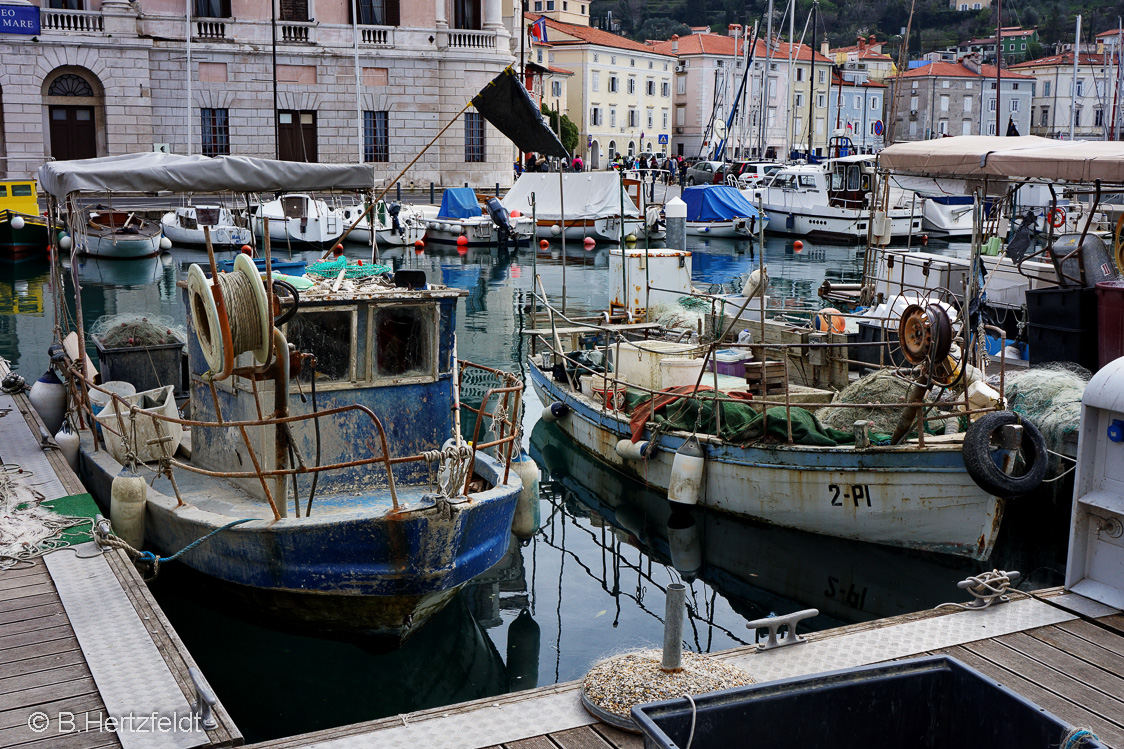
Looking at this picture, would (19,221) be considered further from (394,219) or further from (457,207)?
(457,207)

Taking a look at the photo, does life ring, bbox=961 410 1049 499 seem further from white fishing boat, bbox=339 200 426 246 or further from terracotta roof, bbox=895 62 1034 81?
terracotta roof, bbox=895 62 1034 81

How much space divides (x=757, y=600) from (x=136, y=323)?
24.1 feet

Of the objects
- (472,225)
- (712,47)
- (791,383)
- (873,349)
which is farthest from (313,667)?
(712,47)

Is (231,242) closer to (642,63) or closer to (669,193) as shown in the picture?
(669,193)

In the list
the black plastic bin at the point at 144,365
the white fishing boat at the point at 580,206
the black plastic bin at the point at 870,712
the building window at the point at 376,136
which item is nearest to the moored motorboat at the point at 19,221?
the building window at the point at 376,136

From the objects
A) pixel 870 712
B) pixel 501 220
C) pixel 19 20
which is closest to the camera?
pixel 870 712

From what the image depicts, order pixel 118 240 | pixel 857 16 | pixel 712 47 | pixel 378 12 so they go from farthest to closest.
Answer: pixel 857 16 < pixel 712 47 < pixel 378 12 < pixel 118 240

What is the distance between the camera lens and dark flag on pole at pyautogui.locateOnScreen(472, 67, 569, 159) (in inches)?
493

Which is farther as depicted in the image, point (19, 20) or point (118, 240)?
point (118, 240)

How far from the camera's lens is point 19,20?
2989 centimetres

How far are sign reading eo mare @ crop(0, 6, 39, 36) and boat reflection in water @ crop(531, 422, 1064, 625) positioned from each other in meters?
24.3

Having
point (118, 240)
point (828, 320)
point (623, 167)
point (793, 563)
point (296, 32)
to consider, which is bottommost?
point (793, 563)

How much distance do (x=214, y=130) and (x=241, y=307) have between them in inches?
1529

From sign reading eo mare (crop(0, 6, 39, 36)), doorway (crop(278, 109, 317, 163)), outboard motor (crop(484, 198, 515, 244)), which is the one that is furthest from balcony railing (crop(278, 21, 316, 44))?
outboard motor (crop(484, 198, 515, 244))
